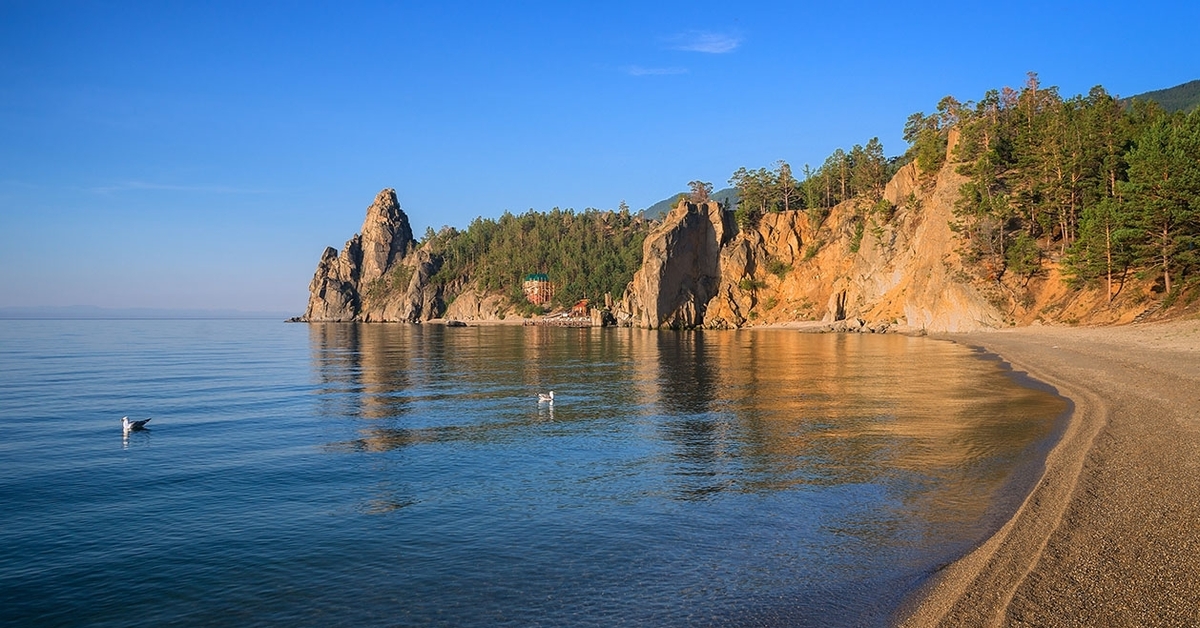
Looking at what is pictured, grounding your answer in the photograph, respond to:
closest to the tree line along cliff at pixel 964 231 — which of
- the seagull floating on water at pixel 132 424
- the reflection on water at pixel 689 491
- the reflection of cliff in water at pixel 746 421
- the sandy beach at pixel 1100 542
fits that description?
the reflection of cliff in water at pixel 746 421

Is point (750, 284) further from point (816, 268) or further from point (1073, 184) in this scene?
point (1073, 184)

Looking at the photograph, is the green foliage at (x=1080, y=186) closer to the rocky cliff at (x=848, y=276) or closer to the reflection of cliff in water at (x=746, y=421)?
the rocky cliff at (x=848, y=276)

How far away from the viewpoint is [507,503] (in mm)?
16719

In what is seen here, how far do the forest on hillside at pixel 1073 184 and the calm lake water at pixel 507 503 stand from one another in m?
29.7

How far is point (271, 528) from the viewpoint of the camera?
1516 centimetres

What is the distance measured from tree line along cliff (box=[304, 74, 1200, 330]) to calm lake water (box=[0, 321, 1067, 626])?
3206cm

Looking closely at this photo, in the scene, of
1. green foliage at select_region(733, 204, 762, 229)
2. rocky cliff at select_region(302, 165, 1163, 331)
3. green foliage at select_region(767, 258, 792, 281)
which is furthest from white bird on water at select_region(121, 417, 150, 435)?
green foliage at select_region(733, 204, 762, 229)

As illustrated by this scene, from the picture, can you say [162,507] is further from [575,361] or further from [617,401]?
[575,361]

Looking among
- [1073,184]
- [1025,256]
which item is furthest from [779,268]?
[1073,184]

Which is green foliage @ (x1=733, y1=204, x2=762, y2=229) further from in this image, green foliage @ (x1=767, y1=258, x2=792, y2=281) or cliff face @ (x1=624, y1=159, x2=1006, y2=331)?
green foliage @ (x1=767, y1=258, x2=792, y2=281)

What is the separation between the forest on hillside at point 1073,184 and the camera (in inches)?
2088

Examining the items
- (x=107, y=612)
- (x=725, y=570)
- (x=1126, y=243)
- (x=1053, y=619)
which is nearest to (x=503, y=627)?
(x=725, y=570)

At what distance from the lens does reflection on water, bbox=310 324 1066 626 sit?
11.2m

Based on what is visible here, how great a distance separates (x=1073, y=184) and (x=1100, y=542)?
73.1m
